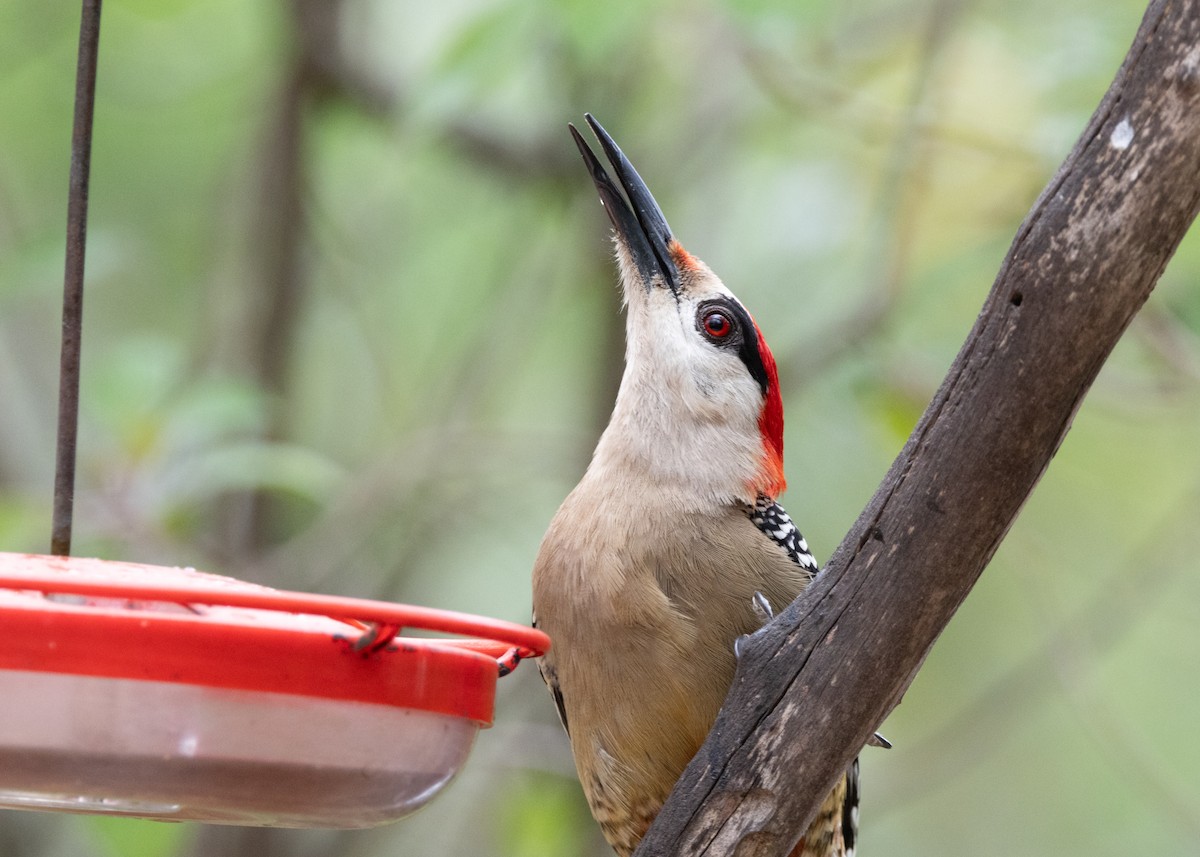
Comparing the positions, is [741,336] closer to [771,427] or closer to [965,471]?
[771,427]

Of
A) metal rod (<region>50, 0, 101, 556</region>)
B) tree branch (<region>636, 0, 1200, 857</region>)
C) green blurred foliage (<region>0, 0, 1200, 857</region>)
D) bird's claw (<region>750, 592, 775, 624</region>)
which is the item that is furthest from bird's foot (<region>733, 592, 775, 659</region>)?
green blurred foliage (<region>0, 0, 1200, 857</region>)

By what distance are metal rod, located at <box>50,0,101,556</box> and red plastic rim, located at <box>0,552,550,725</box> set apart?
0.88 ft

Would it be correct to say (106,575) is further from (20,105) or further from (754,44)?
(20,105)

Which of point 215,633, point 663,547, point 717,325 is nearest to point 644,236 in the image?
point 717,325

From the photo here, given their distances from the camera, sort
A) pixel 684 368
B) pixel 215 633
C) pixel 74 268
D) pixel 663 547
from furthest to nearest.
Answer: pixel 684 368 < pixel 663 547 < pixel 74 268 < pixel 215 633

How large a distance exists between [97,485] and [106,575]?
3451 millimetres

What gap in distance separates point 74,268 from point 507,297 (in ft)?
13.3

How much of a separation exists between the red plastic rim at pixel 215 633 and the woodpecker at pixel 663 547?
1.34 meters

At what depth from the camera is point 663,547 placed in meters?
3.30

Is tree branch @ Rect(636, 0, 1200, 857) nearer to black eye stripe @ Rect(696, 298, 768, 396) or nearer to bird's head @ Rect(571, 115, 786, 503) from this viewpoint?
bird's head @ Rect(571, 115, 786, 503)

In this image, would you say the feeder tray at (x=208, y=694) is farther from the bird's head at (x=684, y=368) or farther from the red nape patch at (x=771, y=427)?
the red nape patch at (x=771, y=427)

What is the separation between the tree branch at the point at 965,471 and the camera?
1.96 meters

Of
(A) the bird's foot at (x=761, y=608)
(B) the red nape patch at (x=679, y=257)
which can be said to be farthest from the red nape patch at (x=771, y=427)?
(A) the bird's foot at (x=761, y=608)

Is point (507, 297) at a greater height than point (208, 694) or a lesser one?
greater
